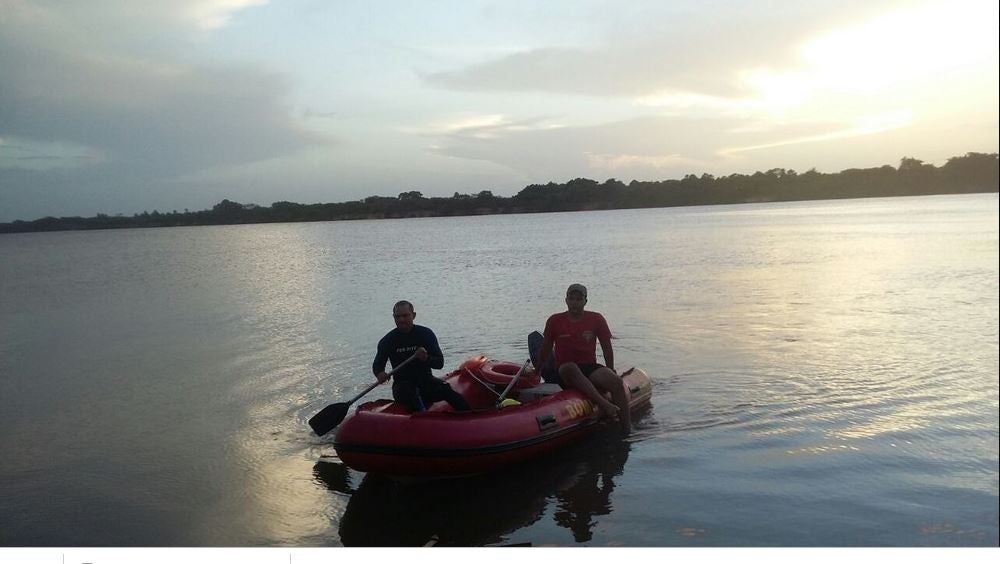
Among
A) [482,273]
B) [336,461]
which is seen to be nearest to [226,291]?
[482,273]

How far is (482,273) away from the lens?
16.8 meters

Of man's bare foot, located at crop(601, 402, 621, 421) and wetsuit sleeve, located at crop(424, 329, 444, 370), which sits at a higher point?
wetsuit sleeve, located at crop(424, 329, 444, 370)

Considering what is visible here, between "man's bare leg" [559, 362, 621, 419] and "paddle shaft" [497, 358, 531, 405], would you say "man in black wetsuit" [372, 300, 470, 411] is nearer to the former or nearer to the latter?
"paddle shaft" [497, 358, 531, 405]

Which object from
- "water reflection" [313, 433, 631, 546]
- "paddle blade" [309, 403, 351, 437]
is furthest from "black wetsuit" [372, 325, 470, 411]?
"water reflection" [313, 433, 631, 546]

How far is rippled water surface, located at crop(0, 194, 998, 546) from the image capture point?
3.88 m

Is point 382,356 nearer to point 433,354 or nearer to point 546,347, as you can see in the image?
point 433,354

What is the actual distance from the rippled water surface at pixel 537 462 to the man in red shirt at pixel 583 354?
36 cm

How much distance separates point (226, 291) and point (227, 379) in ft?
24.1

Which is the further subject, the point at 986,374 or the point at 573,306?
the point at 986,374

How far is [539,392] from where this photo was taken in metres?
5.23

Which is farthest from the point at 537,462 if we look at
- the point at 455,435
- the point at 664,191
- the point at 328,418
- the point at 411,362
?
the point at 664,191

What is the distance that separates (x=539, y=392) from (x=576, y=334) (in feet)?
1.80

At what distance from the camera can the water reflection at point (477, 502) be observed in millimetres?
3836

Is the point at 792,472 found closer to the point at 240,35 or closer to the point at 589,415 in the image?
the point at 589,415
